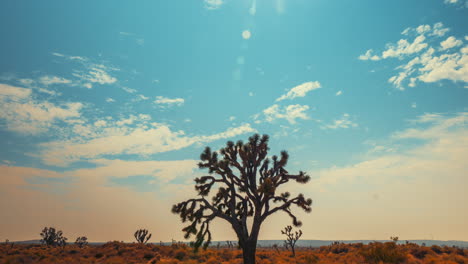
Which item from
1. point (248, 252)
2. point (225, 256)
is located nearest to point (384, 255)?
point (248, 252)

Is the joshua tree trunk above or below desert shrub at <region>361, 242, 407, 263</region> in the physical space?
above

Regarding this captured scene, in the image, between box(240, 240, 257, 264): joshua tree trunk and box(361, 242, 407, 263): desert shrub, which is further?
box(361, 242, 407, 263): desert shrub

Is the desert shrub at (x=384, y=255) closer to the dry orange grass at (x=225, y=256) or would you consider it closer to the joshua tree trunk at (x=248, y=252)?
the dry orange grass at (x=225, y=256)

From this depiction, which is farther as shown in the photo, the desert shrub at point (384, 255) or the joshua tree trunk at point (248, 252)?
the desert shrub at point (384, 255)

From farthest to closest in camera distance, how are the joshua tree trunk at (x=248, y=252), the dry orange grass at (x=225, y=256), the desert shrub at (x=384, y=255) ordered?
the dry orange grass at (x=225, y=256), the desert shrub at (x=384, y=255), the joshua tree trunk at (x=248, y=252)

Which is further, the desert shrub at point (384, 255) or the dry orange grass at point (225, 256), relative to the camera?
the dry orange grass at point (225, 256)

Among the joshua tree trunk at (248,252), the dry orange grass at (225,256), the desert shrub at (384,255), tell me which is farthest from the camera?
the dry orange grass at (225,256)

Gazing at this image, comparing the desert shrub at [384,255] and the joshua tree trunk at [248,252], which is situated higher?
the joshua tree trunk at [248,252]

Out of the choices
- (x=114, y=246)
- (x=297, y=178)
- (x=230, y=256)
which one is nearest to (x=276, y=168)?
(x=297, y=178)

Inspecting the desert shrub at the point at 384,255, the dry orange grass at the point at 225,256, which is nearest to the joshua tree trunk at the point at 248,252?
the dry orange grass at the point at 225,256

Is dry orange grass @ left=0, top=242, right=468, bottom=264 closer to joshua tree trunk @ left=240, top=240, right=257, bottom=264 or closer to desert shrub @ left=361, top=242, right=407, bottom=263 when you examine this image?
desert shrub @ left=361, top=242, right=407, bottom=263

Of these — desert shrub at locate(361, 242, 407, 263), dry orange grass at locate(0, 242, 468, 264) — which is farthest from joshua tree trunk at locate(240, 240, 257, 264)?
desert shrub at locate(361, 242, 407, 263)

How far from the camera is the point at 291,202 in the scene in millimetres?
19641

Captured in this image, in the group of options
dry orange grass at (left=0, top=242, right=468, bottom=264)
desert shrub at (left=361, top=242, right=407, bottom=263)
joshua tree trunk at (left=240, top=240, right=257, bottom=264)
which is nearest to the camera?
joshua tree trunk at (left=240, top=240, right=257, bottom=264)
